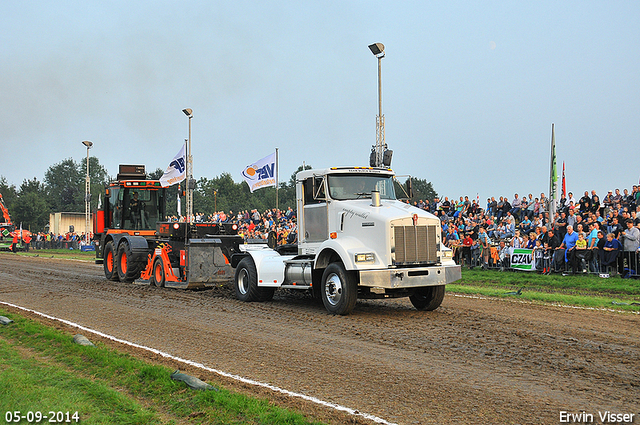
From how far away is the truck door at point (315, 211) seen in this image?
1195 cm

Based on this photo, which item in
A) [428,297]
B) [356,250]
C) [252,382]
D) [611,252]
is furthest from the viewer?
[611,252]

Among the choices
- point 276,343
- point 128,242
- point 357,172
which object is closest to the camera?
point 276,343

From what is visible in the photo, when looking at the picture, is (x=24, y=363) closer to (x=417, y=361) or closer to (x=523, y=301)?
(x=417, y=361)

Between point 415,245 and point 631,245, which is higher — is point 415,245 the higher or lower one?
the higher one

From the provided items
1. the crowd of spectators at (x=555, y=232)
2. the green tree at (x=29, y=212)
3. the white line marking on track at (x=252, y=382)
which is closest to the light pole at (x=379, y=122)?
the crowd of spectators at (x=555, y=232)

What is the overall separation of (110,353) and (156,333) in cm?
178

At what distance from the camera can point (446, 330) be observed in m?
9.29

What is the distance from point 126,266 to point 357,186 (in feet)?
31.8

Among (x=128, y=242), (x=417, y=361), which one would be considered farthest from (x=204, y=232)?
(x=417, y=361)

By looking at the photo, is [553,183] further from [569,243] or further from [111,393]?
[111,393]

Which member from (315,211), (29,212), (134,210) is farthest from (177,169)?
(29,212)

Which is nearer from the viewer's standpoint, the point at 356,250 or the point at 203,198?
the point at 356,250

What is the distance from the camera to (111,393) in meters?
5.79

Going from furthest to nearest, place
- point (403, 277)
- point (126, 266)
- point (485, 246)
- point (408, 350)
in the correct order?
1. point (485, 246)
2. point (126, 266)
3. point (403, 277)
4. point (408, 350)
